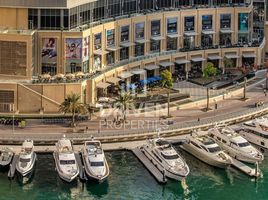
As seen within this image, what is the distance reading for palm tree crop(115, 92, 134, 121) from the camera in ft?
356

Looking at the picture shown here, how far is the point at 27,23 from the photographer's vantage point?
113875 millimetres

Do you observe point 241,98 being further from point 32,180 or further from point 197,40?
point 32,180

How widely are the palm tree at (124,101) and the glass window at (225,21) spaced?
1323 inches

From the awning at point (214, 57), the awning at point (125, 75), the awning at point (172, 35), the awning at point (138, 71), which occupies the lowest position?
the awning at point (125, 75)

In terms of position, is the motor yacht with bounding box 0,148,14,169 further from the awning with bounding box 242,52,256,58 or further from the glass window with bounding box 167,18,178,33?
the awning with bounding box 242,52,256,58

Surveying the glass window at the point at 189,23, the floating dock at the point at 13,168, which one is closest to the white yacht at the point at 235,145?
the floating dock at the point at 13,168

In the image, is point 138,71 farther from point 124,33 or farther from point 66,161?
point 66,161

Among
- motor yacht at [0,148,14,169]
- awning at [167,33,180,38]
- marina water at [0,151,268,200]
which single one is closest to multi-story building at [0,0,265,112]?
awning at [167,33,180,38]

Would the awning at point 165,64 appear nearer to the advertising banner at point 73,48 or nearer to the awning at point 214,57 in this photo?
the awning at point 214,57

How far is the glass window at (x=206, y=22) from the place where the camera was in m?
140

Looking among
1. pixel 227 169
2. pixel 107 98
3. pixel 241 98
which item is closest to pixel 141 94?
pixel 107 98

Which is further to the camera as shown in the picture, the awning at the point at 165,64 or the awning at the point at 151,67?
the awning at the point at 165,64

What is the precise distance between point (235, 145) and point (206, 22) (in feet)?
149

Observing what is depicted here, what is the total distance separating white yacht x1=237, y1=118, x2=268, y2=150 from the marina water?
8.84 metres
